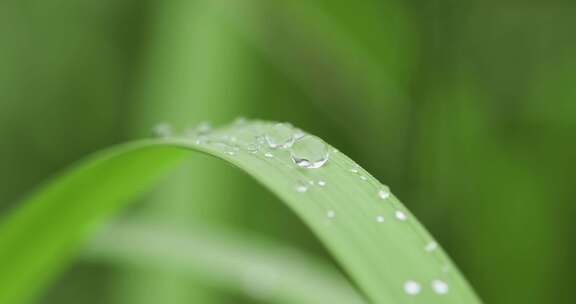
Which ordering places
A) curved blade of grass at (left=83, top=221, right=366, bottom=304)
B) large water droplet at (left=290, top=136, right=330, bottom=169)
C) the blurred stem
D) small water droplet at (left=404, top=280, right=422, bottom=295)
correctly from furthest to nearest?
the blurred stem < curved blade of grass at (left=83, top=221, right=366, bottom=304) < large water droplet at (left=290, top=136, right=330, bottom=169) < small water droplet at (left=404, top=280, right=422, bottom=295)

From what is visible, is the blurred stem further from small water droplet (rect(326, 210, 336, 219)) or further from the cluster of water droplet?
small water droplet (rect(326, 210, 336, 219))

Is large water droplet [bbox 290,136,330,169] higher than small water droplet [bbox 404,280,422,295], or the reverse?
large water droplet [bbox 290,136,330,169]

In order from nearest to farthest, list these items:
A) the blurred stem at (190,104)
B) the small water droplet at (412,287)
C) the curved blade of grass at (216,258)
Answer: the small water droplet at (412,287), the curved blade of grass at (216,258), the blurred stem at (190,104)

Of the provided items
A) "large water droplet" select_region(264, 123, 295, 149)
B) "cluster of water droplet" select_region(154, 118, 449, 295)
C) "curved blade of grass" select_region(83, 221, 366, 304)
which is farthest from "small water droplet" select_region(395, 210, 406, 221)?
"curved blade of grass" select_region(83, 221, 366, 304)

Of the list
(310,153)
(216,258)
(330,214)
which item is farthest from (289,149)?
(216,258)

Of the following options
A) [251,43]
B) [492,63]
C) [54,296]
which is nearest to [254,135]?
[251,43]

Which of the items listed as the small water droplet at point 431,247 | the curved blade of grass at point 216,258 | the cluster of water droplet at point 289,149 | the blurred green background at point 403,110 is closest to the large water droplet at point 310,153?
the cluster of water droplet at point 289,149

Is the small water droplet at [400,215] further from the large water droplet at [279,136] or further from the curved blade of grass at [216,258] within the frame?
the curved blade of grass at [216,258]

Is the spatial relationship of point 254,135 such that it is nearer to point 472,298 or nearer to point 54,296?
point 472,298
